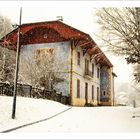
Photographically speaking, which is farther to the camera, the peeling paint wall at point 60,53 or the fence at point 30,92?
the peeling paint wall at point 60,53

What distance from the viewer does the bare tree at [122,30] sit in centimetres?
997

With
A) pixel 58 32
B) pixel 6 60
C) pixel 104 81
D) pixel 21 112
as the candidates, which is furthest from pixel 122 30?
pixel 104 81

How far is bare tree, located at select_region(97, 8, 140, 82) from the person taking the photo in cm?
997

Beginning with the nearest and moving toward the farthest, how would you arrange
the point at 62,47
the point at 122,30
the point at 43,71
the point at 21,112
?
the point at 21,112, the point at 122,30, the point at 43,71, the point at 62,47

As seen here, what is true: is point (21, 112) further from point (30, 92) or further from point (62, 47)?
point (62, 47)

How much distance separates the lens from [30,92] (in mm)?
13398

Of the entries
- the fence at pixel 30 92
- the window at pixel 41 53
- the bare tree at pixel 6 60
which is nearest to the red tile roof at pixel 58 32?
the bare tree at pixel 6 60

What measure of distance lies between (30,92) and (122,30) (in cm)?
514

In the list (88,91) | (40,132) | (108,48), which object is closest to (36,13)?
(108,48)

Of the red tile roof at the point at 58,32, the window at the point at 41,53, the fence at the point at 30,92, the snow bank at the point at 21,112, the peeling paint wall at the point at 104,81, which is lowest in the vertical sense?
the snow bank at the point at 21,112

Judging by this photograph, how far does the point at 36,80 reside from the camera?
1719 centimetres

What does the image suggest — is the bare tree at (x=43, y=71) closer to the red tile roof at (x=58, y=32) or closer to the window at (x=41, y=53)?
the window at (x=41, y=53)

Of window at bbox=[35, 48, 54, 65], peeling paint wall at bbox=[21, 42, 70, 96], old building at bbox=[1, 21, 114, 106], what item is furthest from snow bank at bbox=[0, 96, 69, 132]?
window at bbox=[35, 48, 54, 65]

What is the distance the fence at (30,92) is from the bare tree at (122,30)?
404cm
